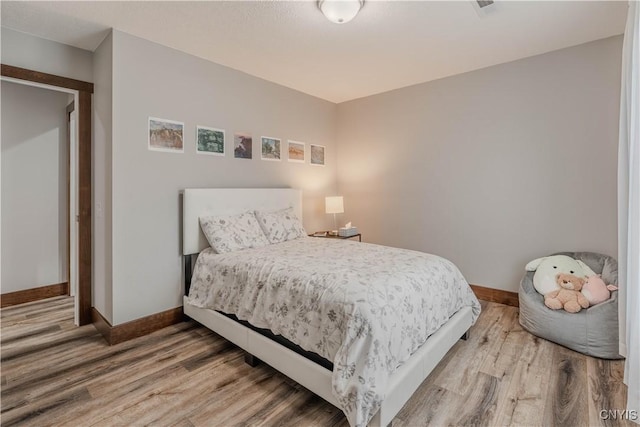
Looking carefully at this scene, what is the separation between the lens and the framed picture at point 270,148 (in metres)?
3.70

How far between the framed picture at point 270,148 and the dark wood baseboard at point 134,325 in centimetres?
192

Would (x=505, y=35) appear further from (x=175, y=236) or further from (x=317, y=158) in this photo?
(x=175, y=236)

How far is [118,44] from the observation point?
99.3 inches

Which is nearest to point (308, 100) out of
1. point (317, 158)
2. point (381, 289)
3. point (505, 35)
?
point (317, 158)

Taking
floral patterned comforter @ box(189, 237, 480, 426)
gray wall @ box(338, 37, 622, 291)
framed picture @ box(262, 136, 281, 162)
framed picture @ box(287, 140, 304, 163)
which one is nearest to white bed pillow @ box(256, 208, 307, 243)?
floral patterned comforter @ box(189, 237, 480, 426)

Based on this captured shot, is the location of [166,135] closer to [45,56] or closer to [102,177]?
[102,177]

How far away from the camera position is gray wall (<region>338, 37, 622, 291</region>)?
2805 millimetres

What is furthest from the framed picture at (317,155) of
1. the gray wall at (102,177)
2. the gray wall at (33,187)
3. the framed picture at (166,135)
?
the gray wall at (33,187)

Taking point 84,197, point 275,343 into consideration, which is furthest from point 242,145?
point 275,343

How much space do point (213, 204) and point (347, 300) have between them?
75.8 inches

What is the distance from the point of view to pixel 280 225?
132 inches

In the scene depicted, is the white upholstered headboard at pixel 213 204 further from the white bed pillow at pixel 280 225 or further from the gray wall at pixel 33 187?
the gray wall at pixel 33 187

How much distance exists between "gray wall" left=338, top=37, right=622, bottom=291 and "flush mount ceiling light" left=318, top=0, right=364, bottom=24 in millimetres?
1944

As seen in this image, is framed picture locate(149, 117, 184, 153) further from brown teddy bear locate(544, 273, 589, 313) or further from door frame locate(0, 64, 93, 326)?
brown teddy bear locate(544, 273, 589, 313)
